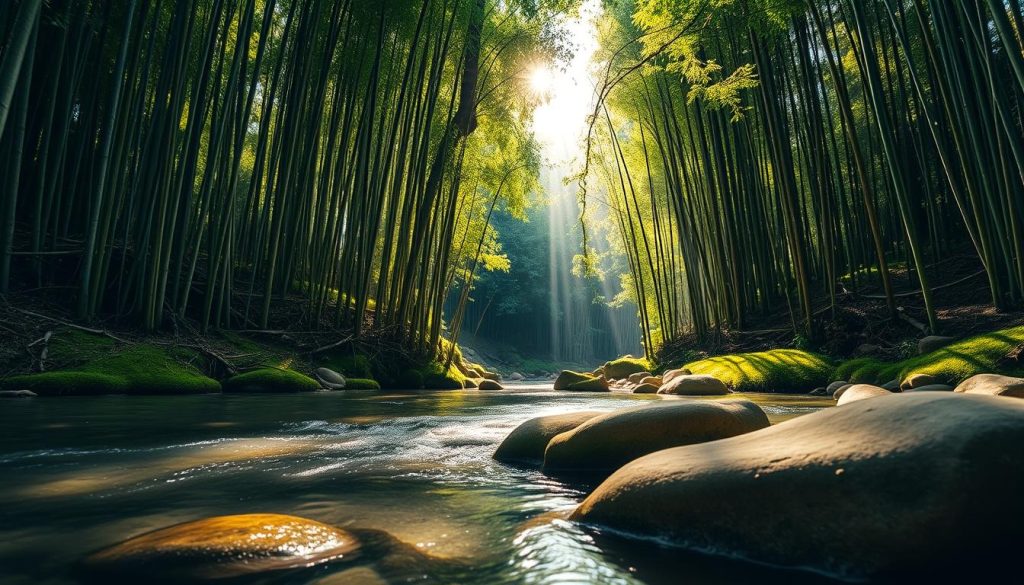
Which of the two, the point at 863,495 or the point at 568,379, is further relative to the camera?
the point at 568,379

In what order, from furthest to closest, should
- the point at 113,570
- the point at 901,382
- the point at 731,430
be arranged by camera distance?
the point at 901,382 < the point at 731,430 < the point at 113,570

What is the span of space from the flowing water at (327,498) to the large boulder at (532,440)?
0.33ft

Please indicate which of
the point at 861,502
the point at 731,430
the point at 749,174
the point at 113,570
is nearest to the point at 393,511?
the point at 113,570

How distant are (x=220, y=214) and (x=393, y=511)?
6.14 meters

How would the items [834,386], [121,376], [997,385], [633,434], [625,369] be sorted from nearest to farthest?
[633,434], [997,385], [121,376], [834,386], [625,369]

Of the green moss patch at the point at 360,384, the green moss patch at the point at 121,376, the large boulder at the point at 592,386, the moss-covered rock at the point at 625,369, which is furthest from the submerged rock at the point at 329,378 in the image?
the moss-covered rock at the point at 625,369

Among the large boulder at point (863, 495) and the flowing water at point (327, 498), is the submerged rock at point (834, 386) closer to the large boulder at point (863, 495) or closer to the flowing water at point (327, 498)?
the flowing water at point (327, 498)

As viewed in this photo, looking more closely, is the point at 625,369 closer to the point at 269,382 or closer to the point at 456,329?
the point at 456,329

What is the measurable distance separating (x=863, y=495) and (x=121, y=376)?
569 cm

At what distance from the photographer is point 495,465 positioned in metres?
2.09

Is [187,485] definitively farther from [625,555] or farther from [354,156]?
[354,156]

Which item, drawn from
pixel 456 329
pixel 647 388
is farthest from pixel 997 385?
pixel 456 329

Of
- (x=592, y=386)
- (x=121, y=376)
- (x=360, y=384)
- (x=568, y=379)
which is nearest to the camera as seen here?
(x=121, y=376)

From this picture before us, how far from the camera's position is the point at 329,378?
22.4 ft
